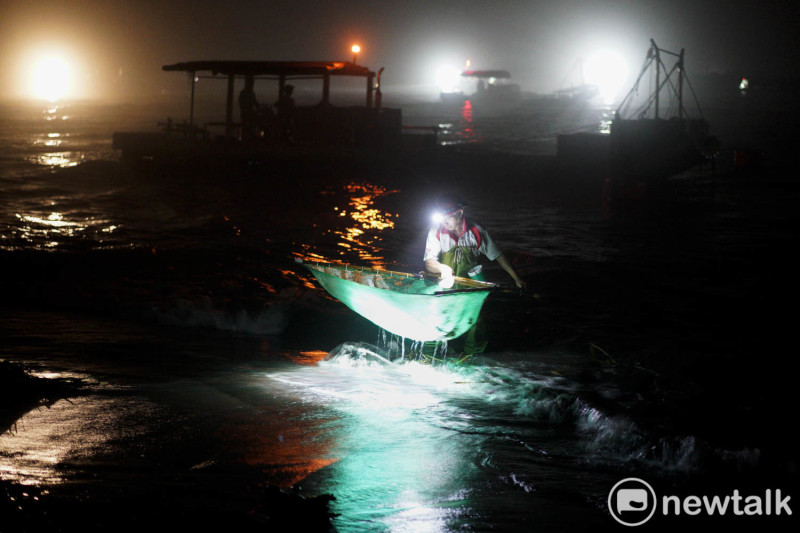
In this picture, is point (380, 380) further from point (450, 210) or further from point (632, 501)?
point (632, 501)

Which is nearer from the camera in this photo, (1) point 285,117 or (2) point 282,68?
(2) point 282,68

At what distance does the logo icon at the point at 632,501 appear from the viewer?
16.0 ft

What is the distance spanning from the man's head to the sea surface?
985 millimetres

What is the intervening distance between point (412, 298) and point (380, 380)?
958 mm

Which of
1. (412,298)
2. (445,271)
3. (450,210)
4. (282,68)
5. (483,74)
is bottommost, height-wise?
(412,298)

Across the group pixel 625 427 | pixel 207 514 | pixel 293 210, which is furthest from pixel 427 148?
pixel 207 514

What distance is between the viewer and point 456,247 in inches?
301

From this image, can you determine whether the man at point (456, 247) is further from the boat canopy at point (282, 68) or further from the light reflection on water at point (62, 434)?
the boat canopy at point (282, 68)

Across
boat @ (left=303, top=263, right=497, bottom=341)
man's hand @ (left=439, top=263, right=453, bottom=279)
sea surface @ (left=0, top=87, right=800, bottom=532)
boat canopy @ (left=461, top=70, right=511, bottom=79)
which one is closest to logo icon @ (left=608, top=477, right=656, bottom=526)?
sea surface @ (left=0, top=87, right=800, bottom=532)

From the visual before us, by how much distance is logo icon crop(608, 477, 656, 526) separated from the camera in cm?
487

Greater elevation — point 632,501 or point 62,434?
point 62,434

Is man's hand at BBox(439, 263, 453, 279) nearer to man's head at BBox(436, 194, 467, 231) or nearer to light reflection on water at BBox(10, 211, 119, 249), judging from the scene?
man's head at BBox(436, 194, 467, 231)

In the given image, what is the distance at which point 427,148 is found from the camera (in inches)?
1212

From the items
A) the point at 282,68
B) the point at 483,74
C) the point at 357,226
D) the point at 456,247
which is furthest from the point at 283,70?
the point at 483,74
